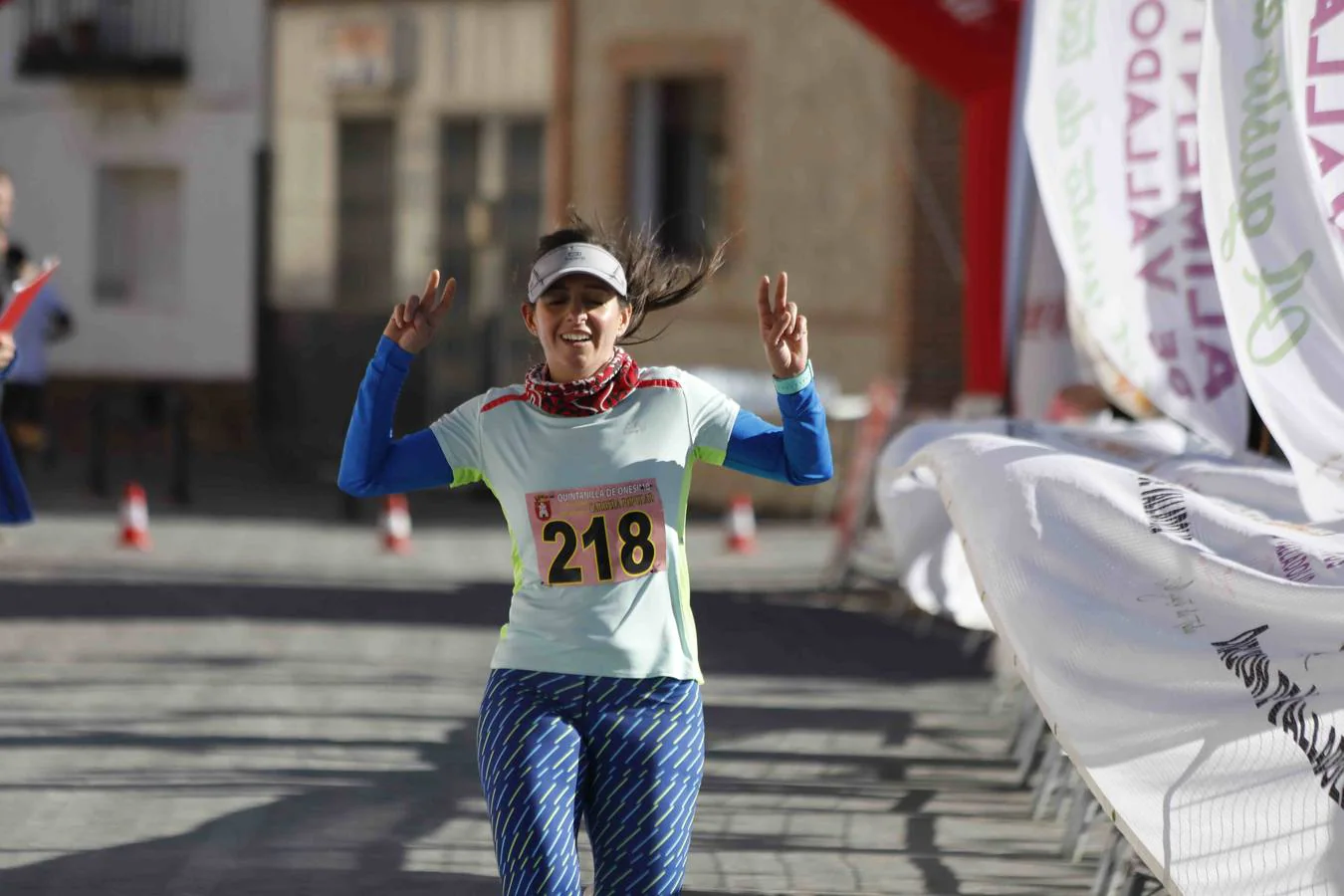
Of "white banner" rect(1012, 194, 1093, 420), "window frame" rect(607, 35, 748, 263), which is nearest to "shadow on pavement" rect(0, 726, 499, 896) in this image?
"white banner" rect(1012, 194, 1093, 420)

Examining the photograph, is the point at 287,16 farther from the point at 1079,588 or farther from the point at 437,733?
the point at 1079,588

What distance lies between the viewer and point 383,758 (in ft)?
28.3

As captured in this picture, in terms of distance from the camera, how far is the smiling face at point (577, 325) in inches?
187

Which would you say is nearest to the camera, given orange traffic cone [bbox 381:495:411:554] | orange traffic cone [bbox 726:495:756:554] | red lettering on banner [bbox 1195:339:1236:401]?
red lettering on banner [bbox 1195:339:1236:401]

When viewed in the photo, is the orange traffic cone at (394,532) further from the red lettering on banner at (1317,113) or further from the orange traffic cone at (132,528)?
the red lettering on banner at (1317,113)

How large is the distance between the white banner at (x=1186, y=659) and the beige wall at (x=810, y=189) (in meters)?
16.0

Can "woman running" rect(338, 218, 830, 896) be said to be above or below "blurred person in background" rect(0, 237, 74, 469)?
above

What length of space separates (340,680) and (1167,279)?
445 cm

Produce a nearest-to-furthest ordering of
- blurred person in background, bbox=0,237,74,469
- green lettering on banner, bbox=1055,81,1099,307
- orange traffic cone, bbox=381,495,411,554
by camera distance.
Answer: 1. green lettering on banner, bbox=1055,81,1099,307
2. blurred person in background, bbox=0,237,74,469
3. orange traffic cone, bbox=381,495,411,554

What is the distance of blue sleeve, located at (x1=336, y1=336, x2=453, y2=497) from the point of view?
486 cm

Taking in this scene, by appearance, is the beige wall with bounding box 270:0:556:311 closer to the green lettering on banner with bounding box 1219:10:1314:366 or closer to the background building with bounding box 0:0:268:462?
the background building with bounding box 0:0:268:462

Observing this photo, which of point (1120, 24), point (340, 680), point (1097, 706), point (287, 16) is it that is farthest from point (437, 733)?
point (287, 16)

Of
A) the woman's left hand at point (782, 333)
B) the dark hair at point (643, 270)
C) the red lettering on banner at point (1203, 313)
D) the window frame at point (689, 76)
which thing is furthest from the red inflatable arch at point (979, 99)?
the window frame at point (689, 76)

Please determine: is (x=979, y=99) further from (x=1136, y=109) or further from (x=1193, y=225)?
(x=1193, y=225)
